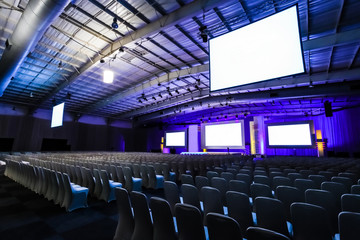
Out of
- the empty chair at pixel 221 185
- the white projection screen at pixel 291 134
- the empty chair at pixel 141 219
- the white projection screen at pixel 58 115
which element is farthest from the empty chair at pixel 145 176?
the white projection screen at pixel 291 134

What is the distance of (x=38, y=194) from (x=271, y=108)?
17216 mm

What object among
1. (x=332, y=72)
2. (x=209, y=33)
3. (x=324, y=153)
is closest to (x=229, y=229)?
(x=209, y=33)

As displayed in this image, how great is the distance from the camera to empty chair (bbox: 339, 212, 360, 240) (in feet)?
3.91

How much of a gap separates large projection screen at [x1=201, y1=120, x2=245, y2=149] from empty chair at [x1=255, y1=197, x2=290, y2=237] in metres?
13.9

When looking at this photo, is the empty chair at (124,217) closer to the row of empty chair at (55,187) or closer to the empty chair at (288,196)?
the row of empty chair at (55,187)

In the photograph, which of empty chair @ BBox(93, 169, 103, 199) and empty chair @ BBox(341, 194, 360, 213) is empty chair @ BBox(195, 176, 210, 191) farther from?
empty chair @ BBox(93, 169, 103, 199)

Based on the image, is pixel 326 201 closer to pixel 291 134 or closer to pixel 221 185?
pixel 221 185

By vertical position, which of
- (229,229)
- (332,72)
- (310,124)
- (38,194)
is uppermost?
(332,72)

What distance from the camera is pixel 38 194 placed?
441 centimetres

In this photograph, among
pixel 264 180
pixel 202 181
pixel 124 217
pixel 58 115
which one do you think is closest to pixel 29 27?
pixel 124 217

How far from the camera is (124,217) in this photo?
212 centimetres

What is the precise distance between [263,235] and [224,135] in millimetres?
15735

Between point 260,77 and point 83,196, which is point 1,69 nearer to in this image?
point 83,196

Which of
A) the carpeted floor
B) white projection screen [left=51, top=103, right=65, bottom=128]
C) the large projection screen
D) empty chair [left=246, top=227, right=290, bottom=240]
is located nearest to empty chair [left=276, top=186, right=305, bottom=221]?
empty chair [left=246, top=227, right=290, bottom=240]
